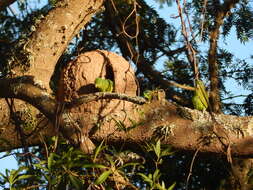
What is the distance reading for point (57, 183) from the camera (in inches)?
61.7

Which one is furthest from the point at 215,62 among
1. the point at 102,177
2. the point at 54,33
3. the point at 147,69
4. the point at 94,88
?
the point at 102,177

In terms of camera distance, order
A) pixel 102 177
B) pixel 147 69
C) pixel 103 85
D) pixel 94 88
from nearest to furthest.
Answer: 1. pixel 102 177
2. pixel 103 85
3. pixel 94 88
4. pixel 147 69

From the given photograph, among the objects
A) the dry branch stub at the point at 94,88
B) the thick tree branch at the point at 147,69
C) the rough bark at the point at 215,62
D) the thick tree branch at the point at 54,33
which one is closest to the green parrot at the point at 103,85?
the dry branch stub at the point at 94,88

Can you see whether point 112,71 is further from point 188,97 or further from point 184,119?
point 188,97

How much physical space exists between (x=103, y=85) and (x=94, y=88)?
116mm

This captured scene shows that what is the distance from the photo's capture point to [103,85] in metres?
2.50

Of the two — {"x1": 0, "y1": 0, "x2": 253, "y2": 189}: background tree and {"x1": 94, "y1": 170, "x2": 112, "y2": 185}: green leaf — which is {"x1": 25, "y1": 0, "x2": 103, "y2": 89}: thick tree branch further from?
{"x1": 94, "y1": 170, "x2": 112, "y2": 185}: green leaf

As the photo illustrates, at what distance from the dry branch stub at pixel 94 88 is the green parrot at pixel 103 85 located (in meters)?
0.09

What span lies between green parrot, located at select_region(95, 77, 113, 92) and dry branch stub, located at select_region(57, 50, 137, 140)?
0.28 ft

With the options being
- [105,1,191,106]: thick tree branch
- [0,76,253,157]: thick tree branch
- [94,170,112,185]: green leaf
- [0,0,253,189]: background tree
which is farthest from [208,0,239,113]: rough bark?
[94,170,112,185]: green leaf

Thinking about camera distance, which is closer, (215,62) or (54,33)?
(54,33)

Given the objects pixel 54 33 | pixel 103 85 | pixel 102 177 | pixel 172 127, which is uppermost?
pixel 54 33

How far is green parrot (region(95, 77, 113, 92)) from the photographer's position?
2.47m

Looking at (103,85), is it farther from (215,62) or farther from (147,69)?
(147,69)
